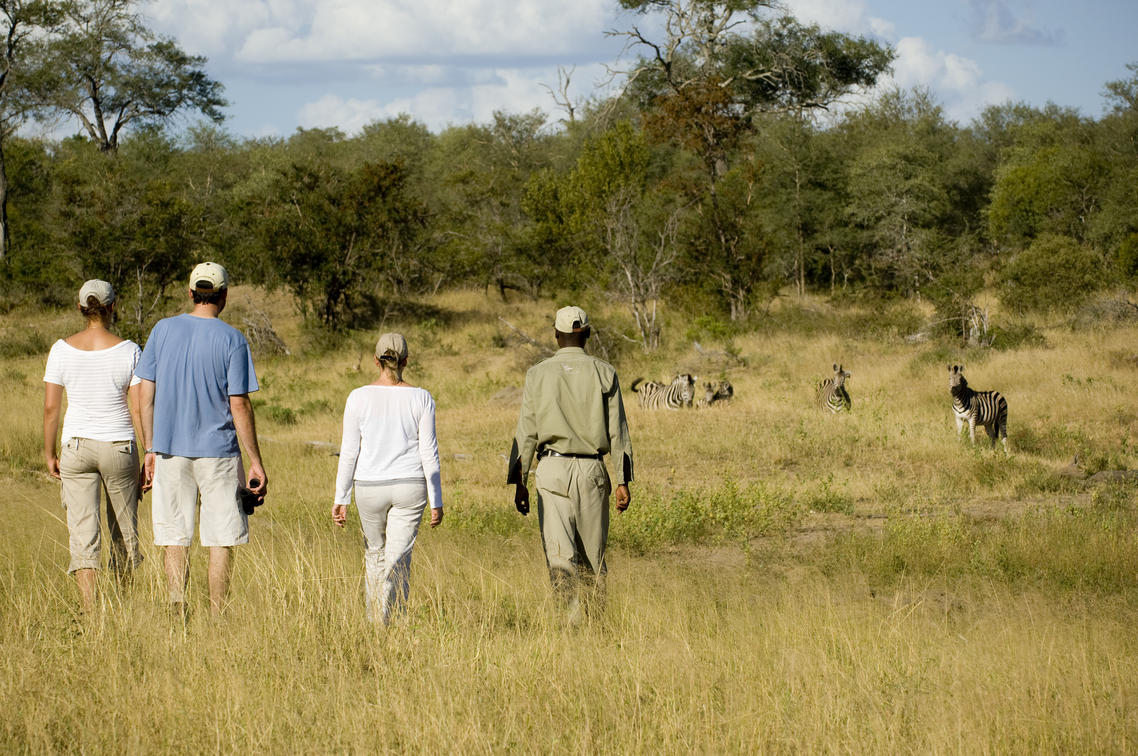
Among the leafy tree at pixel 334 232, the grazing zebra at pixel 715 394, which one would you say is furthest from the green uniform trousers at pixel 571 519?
the leafy tree at pixel 334 232

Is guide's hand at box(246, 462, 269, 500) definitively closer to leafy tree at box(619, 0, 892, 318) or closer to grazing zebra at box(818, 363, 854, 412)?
grazing zebra at box(818, 363, 854, 412)

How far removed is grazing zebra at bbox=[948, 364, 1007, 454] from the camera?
13.4 metres

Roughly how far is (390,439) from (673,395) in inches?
515

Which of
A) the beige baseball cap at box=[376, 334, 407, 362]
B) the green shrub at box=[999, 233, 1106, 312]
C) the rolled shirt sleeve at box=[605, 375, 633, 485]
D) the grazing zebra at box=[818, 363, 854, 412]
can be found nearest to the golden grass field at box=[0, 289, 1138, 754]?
the rolled shirt sleeve at box=[605, 375, 633, 485]

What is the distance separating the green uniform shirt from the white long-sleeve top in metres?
0.52

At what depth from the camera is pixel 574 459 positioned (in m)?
5.29

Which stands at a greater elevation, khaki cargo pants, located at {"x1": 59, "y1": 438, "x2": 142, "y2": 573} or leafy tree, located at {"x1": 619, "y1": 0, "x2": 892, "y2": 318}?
leafy tree, located at {"x1": 619, "y1": 0, "x2": 892, "y2": 318}

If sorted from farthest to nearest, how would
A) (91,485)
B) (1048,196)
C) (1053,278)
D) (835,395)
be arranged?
(1048,196), (1053,278), (835,395), (91,485)

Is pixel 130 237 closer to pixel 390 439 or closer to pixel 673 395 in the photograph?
pixel 673 395

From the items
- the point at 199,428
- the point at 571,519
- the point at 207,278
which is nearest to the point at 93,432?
the point at 199,428

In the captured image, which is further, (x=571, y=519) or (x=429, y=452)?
(x=571, y=519)

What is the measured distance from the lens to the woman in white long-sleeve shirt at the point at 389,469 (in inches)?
195

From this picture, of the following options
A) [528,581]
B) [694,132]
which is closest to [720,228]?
[694,132]

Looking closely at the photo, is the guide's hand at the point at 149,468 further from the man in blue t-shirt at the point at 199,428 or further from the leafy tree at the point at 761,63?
the leafy tree at the point at 761,63
